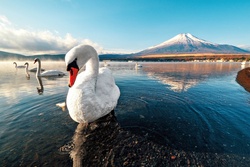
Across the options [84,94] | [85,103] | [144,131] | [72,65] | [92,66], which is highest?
[72,65]

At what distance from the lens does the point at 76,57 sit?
4.84 metres

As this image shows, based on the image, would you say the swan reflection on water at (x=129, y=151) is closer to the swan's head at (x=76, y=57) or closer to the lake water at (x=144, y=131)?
the lake water at (x=144, y=131)

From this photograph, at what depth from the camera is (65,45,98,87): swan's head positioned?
4.61 meters

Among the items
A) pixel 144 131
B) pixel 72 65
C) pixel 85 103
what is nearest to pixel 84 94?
pixel 85 103

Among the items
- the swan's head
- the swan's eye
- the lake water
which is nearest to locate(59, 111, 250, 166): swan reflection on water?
the lake water

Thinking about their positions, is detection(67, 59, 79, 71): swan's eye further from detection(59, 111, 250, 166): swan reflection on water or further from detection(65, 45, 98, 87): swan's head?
detection(59, 111, 250, 166): swan reflection on water

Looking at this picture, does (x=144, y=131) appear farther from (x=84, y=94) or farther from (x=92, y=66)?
(x=92, y=66)

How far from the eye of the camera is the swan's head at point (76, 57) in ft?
15.1

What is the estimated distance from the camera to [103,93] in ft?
17.6

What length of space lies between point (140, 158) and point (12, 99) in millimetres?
9199

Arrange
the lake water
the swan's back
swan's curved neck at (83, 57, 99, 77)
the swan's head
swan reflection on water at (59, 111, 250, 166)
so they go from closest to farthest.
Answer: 1. swan reflection on water at (59, 111, 250, 166)
2. the lake water
3. the swan's back
4. the swan's head
5. swan's curved neck at (83, 57, 99, 77)

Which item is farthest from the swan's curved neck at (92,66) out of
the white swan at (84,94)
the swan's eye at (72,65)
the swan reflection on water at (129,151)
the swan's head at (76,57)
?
the swan reflection on water at (129,151)

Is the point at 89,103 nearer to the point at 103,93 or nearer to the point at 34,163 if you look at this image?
the point at 103,93

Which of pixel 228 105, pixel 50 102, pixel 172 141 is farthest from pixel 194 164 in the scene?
pixel 50 102
